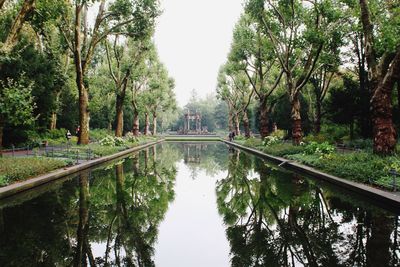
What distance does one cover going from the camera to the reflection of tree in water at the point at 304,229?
231 inches

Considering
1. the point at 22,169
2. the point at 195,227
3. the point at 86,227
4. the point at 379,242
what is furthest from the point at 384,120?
the point at 22,169

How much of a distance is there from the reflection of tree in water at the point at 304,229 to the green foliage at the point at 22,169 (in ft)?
24.7

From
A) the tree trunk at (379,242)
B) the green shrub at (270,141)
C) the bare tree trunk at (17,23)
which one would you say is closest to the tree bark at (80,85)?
the bare tree trunk at (17,23)

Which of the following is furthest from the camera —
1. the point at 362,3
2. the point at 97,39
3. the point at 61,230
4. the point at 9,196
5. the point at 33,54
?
the point at 33,54

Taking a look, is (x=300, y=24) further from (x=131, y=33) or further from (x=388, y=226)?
(x=388, y=226)

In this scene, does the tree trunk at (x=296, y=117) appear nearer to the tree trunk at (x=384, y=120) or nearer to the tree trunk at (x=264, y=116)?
the tree trunk at (x=264, y=116)

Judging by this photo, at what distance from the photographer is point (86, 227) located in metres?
7.77

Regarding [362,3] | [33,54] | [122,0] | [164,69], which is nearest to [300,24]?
[362,3]

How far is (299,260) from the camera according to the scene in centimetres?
577

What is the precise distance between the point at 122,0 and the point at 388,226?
22.7 meters

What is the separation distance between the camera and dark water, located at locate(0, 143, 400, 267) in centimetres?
598

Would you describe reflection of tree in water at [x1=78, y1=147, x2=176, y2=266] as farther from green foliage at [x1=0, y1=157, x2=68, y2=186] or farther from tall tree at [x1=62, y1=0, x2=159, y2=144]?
tall tree at [x1=62, y1=0, x2=159, y2=144]

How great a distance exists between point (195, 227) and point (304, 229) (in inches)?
98.0

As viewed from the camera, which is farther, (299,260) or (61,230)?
(61,230)
